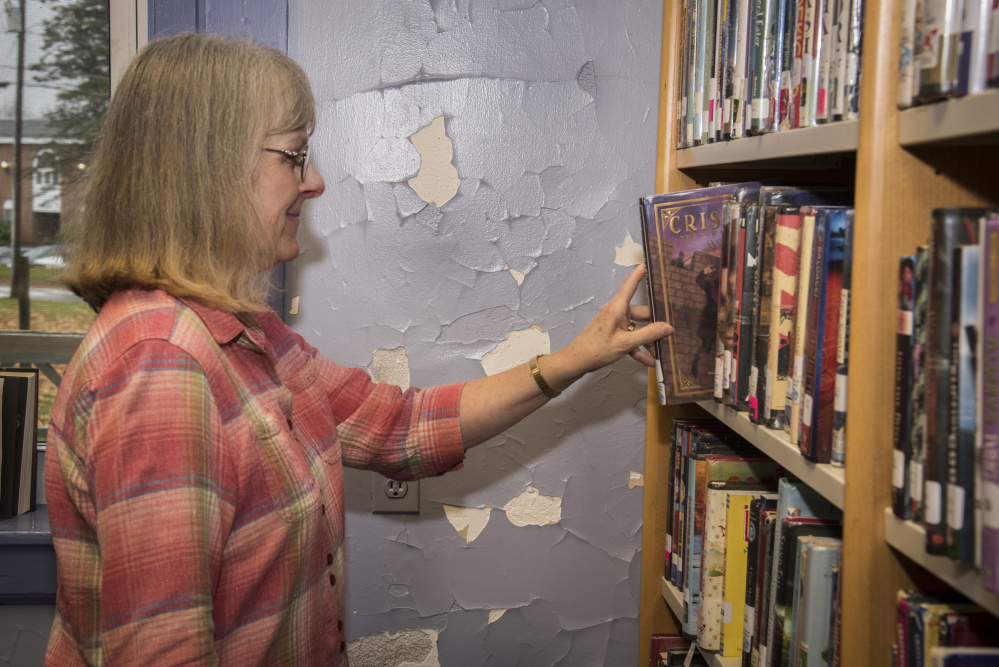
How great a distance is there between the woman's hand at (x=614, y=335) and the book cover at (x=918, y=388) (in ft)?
1.53

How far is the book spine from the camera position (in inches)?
33.3

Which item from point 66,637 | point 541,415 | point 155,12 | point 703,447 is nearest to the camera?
point 66,637

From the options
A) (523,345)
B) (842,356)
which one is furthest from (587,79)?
(842,356)

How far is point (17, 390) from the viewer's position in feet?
4.80

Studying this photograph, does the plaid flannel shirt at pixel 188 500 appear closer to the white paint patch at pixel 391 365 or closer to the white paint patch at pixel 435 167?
the white paint patch at pixel 391 365

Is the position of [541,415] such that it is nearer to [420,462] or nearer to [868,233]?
[420,462]

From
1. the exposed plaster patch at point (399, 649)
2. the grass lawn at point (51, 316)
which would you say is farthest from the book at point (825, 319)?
the grass lawn at point (51, 316)

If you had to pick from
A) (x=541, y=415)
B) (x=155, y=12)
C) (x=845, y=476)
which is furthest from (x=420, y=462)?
(x=155, y=12)

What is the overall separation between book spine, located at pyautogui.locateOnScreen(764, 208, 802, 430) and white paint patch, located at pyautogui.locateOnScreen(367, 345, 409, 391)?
0.80 metres

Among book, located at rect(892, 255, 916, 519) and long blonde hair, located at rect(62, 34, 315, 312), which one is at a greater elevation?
long blonde hair, located at rect(62, 34, 315, 312)

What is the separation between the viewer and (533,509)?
1.55 meters

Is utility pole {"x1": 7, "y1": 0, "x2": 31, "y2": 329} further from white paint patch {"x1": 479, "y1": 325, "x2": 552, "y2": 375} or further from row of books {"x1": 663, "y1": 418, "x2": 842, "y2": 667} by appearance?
row of books {"x1": 663, "y1": 418, "x2": 842, "y2": 667}

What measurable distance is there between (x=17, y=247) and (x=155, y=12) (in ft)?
2.25

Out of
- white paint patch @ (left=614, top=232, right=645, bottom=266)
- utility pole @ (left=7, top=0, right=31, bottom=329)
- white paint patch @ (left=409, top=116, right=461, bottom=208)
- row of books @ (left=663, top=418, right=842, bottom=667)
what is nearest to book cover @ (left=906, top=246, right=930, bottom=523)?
row of books @ (left=663, top=418, right=842, bottom=667)
